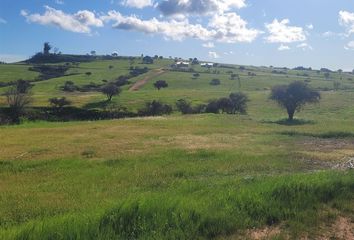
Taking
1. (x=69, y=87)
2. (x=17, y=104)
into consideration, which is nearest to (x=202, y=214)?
(x=17, y=104)

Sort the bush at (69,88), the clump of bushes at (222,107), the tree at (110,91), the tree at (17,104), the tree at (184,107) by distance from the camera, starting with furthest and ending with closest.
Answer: the bush at (69,88) < the tree at (110,91) < the tree at (184,107) < the clump of bushes at (222,107) < the tree at (17,104)

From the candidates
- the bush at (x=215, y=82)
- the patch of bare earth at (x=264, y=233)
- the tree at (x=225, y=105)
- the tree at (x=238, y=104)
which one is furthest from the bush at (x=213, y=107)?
the patch of bare earth at (x=264, y=233)

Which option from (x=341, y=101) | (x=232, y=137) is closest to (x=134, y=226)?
(x=232, y=137)

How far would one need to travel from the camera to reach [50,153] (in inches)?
1219

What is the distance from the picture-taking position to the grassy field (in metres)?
11.4

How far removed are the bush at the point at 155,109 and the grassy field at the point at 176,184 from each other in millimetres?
38639

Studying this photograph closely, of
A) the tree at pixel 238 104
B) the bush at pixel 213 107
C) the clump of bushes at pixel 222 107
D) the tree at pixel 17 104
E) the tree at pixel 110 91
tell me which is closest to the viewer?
the tree at pixel 17 104

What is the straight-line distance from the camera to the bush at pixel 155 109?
8900 centimetres

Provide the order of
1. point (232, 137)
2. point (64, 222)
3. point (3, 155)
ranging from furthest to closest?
point (232, 137) < point (3, 155) < point (64, 222)

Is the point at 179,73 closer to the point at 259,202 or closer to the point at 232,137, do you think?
the point at 232,137

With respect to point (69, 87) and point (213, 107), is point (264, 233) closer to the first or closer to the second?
point (213, 107)

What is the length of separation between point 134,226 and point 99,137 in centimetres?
3104

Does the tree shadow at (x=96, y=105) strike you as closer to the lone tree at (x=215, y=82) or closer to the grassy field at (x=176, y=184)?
the grassy field at (x=176, y=184)

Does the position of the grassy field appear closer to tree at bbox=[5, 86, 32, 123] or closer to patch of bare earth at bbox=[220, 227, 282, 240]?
patch of bare earth at bbox=[220, 227, 282, 240]
